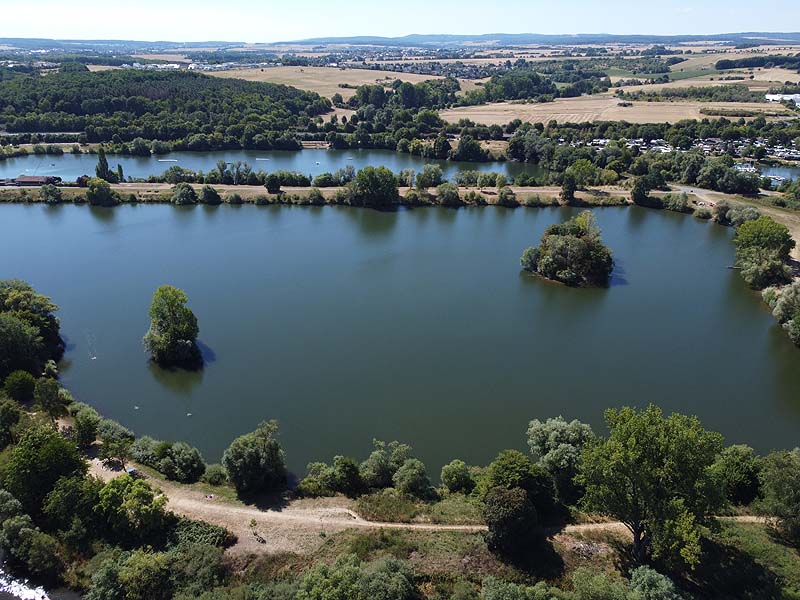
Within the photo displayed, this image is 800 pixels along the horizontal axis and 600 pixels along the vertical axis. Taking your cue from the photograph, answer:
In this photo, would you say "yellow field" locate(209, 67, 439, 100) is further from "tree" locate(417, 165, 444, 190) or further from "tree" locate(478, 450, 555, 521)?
"tree" locate(478, 450, 555, 521)

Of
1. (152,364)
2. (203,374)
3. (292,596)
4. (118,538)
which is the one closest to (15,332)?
(152,364)

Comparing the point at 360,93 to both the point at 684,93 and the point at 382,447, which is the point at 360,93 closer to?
the point at 684,93

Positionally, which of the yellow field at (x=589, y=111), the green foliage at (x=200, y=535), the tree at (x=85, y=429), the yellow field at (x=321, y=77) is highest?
the yellow field at (x=321, y=77)

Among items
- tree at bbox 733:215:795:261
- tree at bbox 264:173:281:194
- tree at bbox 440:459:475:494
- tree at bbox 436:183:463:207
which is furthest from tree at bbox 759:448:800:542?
tree at bbox 264:173:281:194

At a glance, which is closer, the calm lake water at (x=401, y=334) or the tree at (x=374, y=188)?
the calm lake water at (x=401, y=334)

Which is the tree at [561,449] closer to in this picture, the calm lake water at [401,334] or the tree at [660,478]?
the calm lake water at [401,334]

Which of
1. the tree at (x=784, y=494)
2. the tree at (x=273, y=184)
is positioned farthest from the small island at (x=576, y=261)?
the tree at (x=273, y=184)

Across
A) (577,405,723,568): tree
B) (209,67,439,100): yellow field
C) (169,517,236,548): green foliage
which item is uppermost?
(209,67,439,100): yellow field
